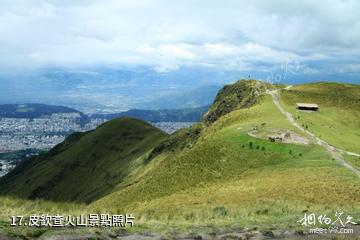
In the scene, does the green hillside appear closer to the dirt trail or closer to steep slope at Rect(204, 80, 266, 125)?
the dirt trail

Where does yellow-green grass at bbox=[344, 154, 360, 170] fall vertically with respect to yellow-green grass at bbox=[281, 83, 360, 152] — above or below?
below

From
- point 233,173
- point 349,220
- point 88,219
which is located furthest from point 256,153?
point 88,219

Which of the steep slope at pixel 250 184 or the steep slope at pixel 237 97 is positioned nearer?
the steep slope at pixel 250 184

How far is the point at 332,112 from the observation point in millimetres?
119875

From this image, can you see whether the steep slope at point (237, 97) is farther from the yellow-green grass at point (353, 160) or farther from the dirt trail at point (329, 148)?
the yellow-green grass at point (353, 160)

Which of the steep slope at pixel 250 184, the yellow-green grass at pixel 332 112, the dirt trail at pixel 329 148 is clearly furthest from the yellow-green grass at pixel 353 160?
the yellow-green grass at pixel 332 112

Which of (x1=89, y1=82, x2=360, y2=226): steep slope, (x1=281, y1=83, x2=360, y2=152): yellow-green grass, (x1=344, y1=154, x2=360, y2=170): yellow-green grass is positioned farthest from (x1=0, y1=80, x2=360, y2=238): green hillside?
(x1=344, y1=154, x2=360, y2=170): yellow-green grass

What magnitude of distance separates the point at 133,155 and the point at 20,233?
557 ft

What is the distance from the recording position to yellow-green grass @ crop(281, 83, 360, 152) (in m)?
82.1

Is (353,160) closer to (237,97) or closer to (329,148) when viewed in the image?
(329,148)

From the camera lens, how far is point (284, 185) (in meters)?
44.8

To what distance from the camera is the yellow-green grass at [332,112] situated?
3231 inches

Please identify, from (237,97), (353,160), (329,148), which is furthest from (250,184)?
(237,97)

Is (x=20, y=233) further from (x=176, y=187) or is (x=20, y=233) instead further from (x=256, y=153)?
(x=256, y=153)
